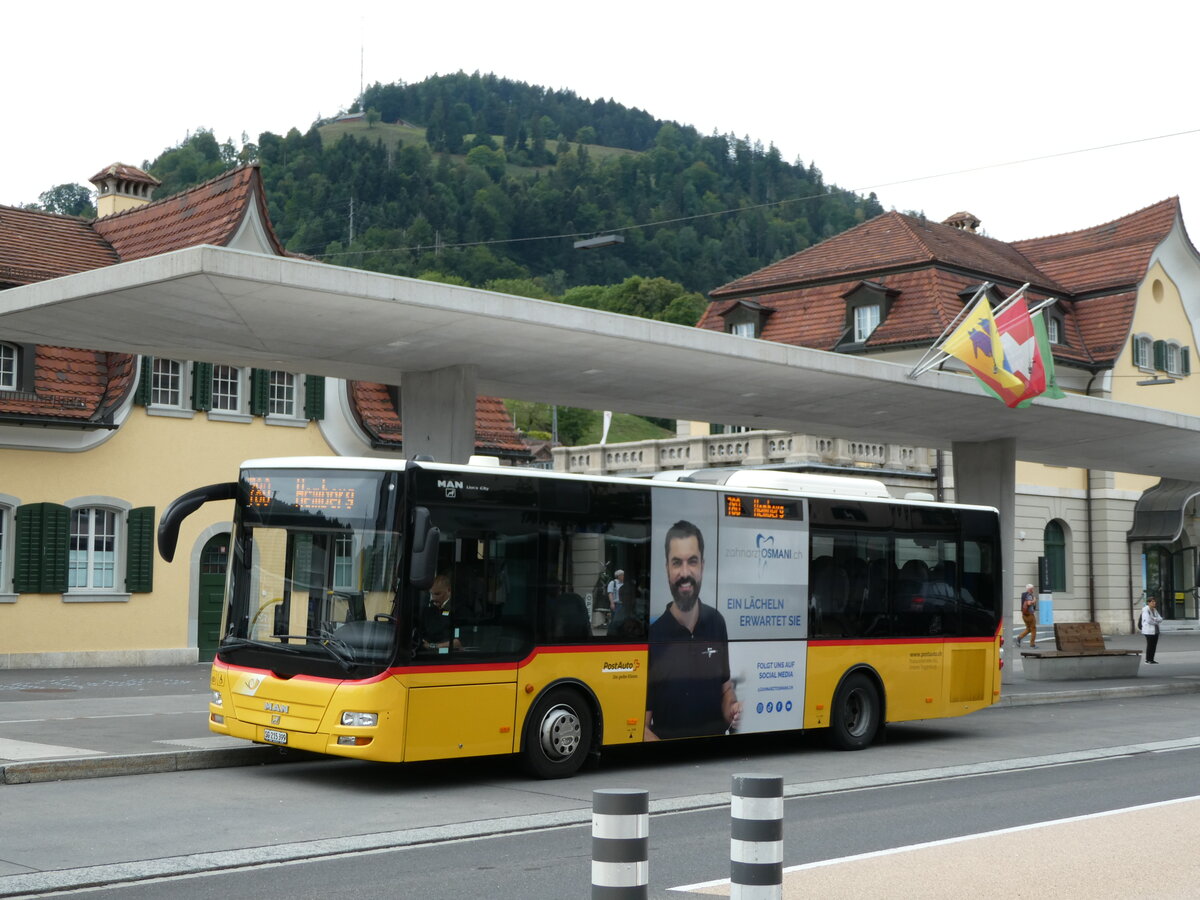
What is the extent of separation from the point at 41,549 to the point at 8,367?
11.0 ft

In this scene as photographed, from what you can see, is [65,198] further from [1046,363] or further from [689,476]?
[689,476]

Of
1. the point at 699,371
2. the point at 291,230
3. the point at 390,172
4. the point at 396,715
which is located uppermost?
the point at 390,172

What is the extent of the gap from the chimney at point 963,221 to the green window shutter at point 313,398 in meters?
35.3

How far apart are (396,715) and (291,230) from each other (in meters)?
115

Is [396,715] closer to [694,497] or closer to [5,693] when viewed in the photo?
[694,497]

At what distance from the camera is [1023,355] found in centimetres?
2295

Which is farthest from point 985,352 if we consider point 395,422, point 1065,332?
point 1065,332

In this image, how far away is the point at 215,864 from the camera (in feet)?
29.8

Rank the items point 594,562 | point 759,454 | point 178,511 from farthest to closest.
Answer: point 759,454 → point 594,562 → point 178,511

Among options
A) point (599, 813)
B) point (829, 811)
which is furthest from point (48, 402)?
point (599, 813)

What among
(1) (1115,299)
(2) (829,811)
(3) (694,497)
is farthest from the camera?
(1) (1115,299)

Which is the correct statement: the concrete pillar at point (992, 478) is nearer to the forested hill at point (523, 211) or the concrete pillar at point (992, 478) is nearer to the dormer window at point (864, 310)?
the dormer window at point (864, 310)

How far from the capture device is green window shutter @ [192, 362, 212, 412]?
29953 millimetres

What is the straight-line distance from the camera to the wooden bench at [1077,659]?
28094mm
